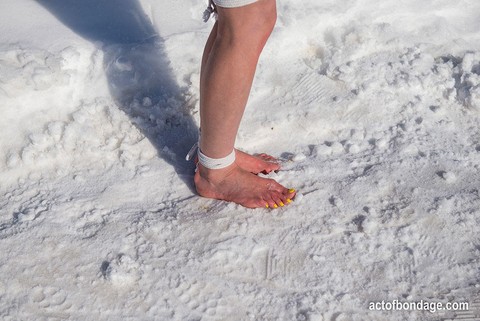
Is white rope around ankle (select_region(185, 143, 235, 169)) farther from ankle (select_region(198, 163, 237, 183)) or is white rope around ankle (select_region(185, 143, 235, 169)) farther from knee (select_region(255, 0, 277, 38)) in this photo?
knee (select_region(255, 0, 277, 38))

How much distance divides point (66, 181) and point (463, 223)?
1455mm

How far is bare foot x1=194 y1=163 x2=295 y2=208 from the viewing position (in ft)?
6.43

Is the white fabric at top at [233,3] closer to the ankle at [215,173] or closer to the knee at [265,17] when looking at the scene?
the knee at [265,17]

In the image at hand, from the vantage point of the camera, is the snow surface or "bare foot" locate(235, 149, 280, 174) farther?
"bare foot" locate(235, 149, 280, 174)

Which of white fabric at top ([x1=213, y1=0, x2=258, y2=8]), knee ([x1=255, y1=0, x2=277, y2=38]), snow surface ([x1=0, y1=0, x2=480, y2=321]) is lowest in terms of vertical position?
snow surface ([x1=0, y1=0, x2=480, y2=321])

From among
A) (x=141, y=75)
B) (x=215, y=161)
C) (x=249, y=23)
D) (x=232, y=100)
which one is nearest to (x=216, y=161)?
(x=215, y=161)

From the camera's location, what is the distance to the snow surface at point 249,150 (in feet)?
5.55

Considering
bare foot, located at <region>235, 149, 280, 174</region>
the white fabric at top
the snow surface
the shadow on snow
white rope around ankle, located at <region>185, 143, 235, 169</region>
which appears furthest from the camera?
the shadow on snow

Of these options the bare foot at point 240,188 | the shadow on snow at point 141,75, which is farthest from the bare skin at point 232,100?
the shadow on snow at point 141,75

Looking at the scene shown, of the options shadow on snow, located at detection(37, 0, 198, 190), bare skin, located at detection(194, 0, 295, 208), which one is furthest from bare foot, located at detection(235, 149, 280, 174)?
shadow on snow, located at detection(37, 0, 198, 190)

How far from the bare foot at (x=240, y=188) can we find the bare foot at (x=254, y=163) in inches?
2.1

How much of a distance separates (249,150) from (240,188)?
31 cm

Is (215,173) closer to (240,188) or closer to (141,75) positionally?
(240,188)

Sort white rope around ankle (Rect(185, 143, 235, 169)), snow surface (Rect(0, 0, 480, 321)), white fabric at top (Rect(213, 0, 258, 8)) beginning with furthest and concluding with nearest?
white rope around ankle (Rect(185, 143, 235, 169))
snow surface (Rect(0, 0, 480, 321))
white fabric at top (Rect(213, 0, 258, 8))
